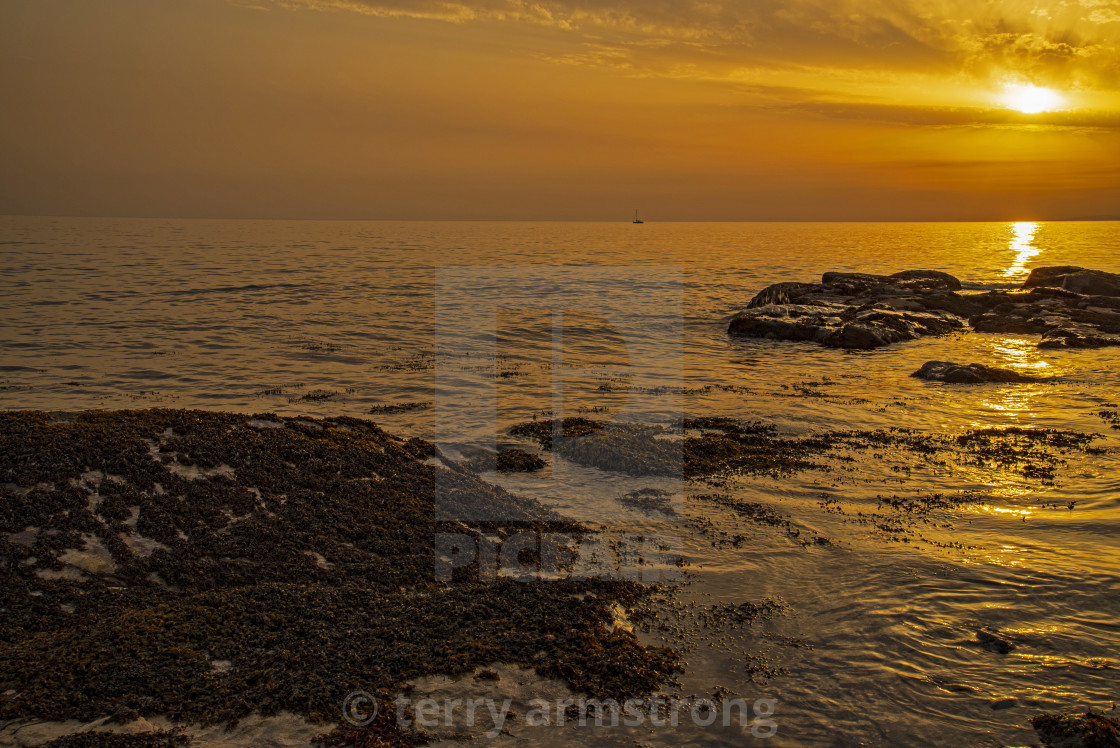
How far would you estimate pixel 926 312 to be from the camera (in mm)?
29625

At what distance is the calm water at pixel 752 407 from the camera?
5.21 m

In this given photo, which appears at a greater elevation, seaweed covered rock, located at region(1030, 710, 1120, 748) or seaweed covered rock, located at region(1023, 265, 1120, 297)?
seaweed covered rock, located at region(1023, 265, 1120, 297)

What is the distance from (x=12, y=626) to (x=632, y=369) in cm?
1657

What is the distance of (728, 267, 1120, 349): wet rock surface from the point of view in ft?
78.9

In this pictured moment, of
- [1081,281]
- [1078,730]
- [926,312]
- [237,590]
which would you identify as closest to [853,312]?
[926,312]

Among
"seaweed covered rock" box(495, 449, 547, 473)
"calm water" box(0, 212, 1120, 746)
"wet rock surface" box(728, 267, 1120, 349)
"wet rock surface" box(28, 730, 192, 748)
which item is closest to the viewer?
"wet rock surface" box(28, 730, 192, 748)

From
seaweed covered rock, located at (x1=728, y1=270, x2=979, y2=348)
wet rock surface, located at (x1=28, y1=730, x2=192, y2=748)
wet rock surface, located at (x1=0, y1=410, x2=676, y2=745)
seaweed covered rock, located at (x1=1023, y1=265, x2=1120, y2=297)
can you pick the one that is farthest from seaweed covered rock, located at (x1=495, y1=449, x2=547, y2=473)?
seaweed covered rock, located at (x1=1023, y1=265, x2=1120, y2=297)

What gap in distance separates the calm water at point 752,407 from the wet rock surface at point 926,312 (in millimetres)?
1449

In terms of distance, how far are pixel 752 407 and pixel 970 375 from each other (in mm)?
6771

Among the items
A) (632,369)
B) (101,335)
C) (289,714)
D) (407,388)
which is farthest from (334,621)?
(101,335)

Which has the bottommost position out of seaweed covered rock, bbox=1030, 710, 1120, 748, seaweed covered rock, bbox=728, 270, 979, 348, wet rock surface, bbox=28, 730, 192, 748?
seaweed covered rock, bbox=1030, 710, 1120, 748

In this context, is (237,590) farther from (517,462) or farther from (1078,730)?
(1078,730)

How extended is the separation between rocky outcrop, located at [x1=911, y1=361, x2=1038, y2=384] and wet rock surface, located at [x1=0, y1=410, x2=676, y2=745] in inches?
540

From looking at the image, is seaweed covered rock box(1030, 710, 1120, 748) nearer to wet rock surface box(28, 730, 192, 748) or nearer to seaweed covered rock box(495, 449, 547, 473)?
wet rock surface box(28, 730, 192, 748)
